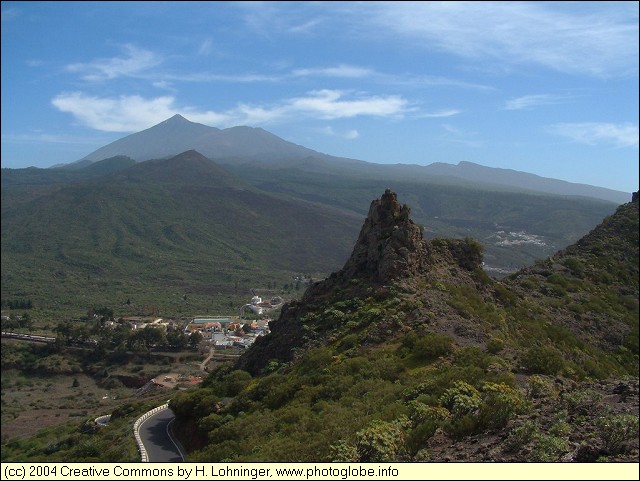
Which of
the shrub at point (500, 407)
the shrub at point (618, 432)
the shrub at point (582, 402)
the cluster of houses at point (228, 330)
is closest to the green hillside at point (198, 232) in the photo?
the cluster of houses at point (228, 330)

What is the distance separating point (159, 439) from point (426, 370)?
6.75 meters

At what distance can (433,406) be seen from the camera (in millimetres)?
9234

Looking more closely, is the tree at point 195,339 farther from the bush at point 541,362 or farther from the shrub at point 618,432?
the shrub at point 618,432

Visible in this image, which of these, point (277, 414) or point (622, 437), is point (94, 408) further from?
point (622, 437)

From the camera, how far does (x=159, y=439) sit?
13.6m

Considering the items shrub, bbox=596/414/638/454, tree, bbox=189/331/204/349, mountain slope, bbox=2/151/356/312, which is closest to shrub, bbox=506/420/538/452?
shrub, bbox=596/414/638/454

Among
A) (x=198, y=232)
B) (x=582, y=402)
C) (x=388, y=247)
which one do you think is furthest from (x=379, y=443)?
(x=198, y=232)

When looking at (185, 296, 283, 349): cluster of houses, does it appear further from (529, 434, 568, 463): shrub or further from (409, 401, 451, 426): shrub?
(529, 434, 568, 463): shrub

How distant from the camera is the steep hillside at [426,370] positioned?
7.82m

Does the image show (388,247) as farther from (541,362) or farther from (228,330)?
(228,330)

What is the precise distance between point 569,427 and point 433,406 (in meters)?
2.26

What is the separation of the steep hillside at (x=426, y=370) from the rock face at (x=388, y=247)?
5cm

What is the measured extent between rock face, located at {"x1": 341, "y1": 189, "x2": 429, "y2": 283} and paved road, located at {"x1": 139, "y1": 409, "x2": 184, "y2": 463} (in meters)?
7.18

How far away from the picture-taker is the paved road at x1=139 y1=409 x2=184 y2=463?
39.4ft
